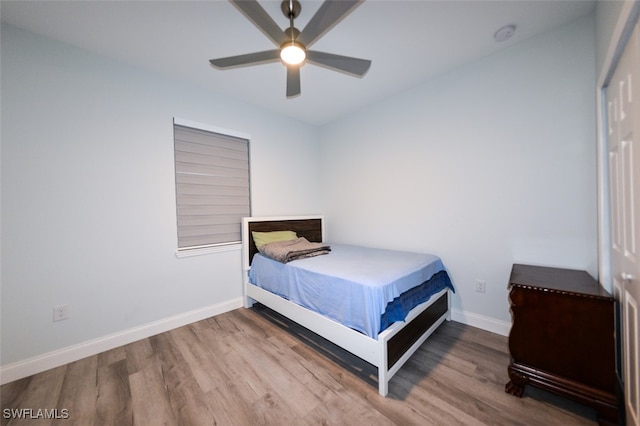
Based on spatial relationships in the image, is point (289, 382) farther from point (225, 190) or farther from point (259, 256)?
point (225, 190)

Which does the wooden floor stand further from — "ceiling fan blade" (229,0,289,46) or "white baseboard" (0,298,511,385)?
"ceiling fan blade" (229,0,289,46)

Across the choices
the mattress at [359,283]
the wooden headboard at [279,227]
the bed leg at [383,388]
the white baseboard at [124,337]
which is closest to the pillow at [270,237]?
the wooden headboard at [279,227]

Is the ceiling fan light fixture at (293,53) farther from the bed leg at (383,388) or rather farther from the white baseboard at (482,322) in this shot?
the white baseboard at (482,322)

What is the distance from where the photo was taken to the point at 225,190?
2.94 metres

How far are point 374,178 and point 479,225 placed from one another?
4.42 ft

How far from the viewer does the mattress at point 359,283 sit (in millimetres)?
1634

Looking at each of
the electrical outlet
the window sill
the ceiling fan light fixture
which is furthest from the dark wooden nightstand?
the electrical outlet

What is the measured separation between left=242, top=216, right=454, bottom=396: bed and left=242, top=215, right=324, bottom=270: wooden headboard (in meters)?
0.01

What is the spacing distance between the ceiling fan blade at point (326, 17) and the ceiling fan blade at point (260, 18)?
0.44 ft

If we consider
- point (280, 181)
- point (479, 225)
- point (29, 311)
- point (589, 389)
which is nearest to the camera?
point (589, 389)

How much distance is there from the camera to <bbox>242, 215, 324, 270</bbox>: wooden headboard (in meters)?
2.92

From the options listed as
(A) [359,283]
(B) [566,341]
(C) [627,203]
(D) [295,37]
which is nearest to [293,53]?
(D) [295,37]

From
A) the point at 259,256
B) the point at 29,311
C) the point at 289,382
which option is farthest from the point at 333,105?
the point at 29,311

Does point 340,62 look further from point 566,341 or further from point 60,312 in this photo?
point 60,312
